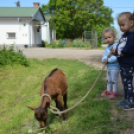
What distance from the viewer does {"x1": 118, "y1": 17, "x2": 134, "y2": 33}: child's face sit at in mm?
2857

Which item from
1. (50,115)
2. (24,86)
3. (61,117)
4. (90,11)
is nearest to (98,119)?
(61,117)

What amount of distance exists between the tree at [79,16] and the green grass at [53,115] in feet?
75.3

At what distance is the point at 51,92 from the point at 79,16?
26.2 metres

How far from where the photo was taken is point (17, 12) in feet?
71.8

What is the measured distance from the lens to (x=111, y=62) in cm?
361

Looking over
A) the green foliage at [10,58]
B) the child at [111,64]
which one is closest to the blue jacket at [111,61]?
the child at [111,64]

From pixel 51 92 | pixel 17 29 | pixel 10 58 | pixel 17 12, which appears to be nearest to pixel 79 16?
pixel 17 12

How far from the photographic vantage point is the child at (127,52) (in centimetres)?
286

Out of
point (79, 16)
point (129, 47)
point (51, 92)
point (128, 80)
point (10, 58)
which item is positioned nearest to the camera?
point (51, 92)

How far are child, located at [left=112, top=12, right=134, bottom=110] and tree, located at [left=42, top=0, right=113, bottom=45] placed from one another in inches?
973

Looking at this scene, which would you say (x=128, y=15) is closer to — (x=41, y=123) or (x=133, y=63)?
(x=133, y=63)

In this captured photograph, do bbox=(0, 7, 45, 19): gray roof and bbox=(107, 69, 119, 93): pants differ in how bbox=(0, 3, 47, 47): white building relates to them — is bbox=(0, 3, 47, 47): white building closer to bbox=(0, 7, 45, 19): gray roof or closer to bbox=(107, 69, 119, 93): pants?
bbox=(0, 7, 45, 19): gray roof

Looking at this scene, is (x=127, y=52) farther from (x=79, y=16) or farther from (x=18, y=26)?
(x=79, y=16)

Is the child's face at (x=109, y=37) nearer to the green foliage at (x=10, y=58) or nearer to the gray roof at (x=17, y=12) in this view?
the green foliage at (x=10, y=58)
